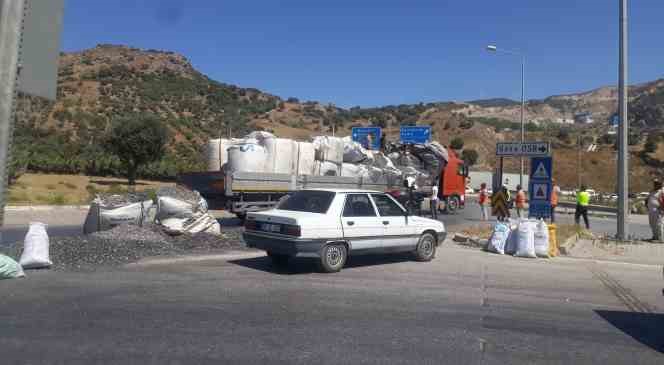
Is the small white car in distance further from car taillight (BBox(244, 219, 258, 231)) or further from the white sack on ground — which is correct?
the white sack on ground

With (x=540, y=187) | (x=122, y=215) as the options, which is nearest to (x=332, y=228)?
(x=122, y=215)

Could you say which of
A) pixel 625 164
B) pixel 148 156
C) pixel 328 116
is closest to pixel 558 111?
pixel 328 116

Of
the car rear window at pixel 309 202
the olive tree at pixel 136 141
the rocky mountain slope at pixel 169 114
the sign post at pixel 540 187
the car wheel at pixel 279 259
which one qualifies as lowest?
the car wheel at pixel 279 259

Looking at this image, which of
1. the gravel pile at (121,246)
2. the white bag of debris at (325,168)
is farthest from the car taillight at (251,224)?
the white bag of debris at (325,168)

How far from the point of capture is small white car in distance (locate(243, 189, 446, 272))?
10352 millimetres

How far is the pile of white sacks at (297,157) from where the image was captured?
58.9ft

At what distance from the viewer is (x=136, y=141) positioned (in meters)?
41.1

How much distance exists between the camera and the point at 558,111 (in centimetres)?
18538

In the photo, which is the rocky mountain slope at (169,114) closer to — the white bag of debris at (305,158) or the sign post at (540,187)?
the white bag of debris at (305,158)

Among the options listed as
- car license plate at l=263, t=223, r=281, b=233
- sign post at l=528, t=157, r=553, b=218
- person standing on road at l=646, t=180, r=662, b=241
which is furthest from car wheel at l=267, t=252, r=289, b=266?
person standing on road at l=646, t=180, r=662, b=241

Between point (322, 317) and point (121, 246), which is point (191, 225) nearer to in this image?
point (121, 246)

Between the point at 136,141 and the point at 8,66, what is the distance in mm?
37655

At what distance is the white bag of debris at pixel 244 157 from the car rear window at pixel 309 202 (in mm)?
6438

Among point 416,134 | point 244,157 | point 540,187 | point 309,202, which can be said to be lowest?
point 309,202
